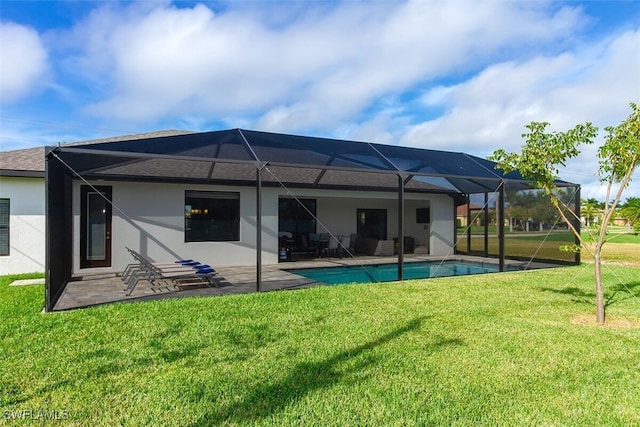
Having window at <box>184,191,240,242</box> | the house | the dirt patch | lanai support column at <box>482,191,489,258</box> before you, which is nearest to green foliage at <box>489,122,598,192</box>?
the dirt patch

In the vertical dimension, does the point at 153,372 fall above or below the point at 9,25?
below

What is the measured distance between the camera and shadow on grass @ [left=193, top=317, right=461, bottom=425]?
2950mm

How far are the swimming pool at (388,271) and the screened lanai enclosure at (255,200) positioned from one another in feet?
3.57

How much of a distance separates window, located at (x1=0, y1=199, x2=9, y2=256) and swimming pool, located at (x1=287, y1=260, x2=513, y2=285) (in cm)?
729

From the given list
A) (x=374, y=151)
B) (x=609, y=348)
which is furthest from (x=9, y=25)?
(x=609, y=348)

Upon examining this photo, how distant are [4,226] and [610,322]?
13.1 metres

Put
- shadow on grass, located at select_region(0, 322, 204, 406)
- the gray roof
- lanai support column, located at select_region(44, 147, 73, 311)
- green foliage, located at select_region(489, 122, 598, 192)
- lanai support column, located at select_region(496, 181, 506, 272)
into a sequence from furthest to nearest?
lanai support column, located at select_region(496, 181, 506, 272) → the gray roof → lanai support column, located at select_region(44, 147, 73, 311) → green foliage, located at select_region(489, 122, 598, 192) → shadow on grass, located at select_region(0, 322, 204, 406)

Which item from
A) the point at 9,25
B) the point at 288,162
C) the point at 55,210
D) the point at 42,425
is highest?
the point at 9,25

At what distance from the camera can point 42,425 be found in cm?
282

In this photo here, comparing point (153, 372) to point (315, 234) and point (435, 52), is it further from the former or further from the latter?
point (435, 52)

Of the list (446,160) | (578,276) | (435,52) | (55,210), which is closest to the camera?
(55,210)

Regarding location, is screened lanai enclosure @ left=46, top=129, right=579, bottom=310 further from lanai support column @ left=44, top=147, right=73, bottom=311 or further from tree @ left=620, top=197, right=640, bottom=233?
tree @ left=620, top=197, right=640, bottom=233

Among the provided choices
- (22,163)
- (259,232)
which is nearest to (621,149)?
(259,232)

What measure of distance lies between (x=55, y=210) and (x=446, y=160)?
9162mm
